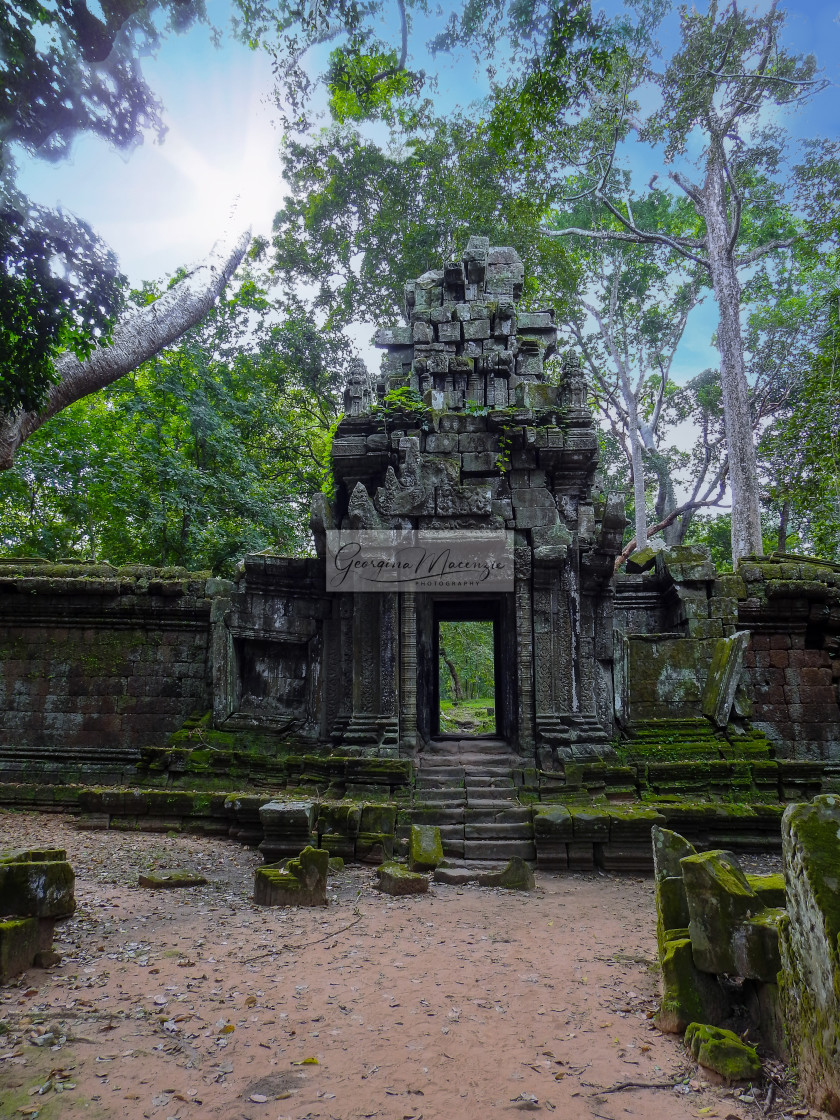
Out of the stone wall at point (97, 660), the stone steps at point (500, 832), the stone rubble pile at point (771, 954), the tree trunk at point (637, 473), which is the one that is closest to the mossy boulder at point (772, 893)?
the stone rubble pile at point (771, 954)

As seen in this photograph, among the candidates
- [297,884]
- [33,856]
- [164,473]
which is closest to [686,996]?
[297,884]

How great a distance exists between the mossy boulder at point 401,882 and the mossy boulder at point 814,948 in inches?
123

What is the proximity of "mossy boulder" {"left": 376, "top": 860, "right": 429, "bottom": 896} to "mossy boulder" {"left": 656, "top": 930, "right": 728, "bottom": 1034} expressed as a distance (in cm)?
248

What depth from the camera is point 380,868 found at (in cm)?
541

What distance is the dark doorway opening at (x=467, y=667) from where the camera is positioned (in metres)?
10.2

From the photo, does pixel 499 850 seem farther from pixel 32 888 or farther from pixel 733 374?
pixel 733 374

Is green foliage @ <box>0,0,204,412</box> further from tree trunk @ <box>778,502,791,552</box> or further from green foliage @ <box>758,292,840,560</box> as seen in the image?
tree trunk @ <box>778,502,791,552</box>

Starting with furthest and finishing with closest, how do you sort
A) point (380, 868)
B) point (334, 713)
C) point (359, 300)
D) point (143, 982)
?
point (359, 300)
point (334, 713)
point (380, 868)
point (143, 982)

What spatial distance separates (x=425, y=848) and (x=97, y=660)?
17.5 ft

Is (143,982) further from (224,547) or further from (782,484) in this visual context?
(782,484)

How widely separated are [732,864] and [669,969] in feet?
1.84

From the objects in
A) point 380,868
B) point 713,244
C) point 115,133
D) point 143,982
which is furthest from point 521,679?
point 713,244

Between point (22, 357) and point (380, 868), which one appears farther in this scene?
point (380, 868)

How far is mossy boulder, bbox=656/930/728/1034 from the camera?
114 inches
